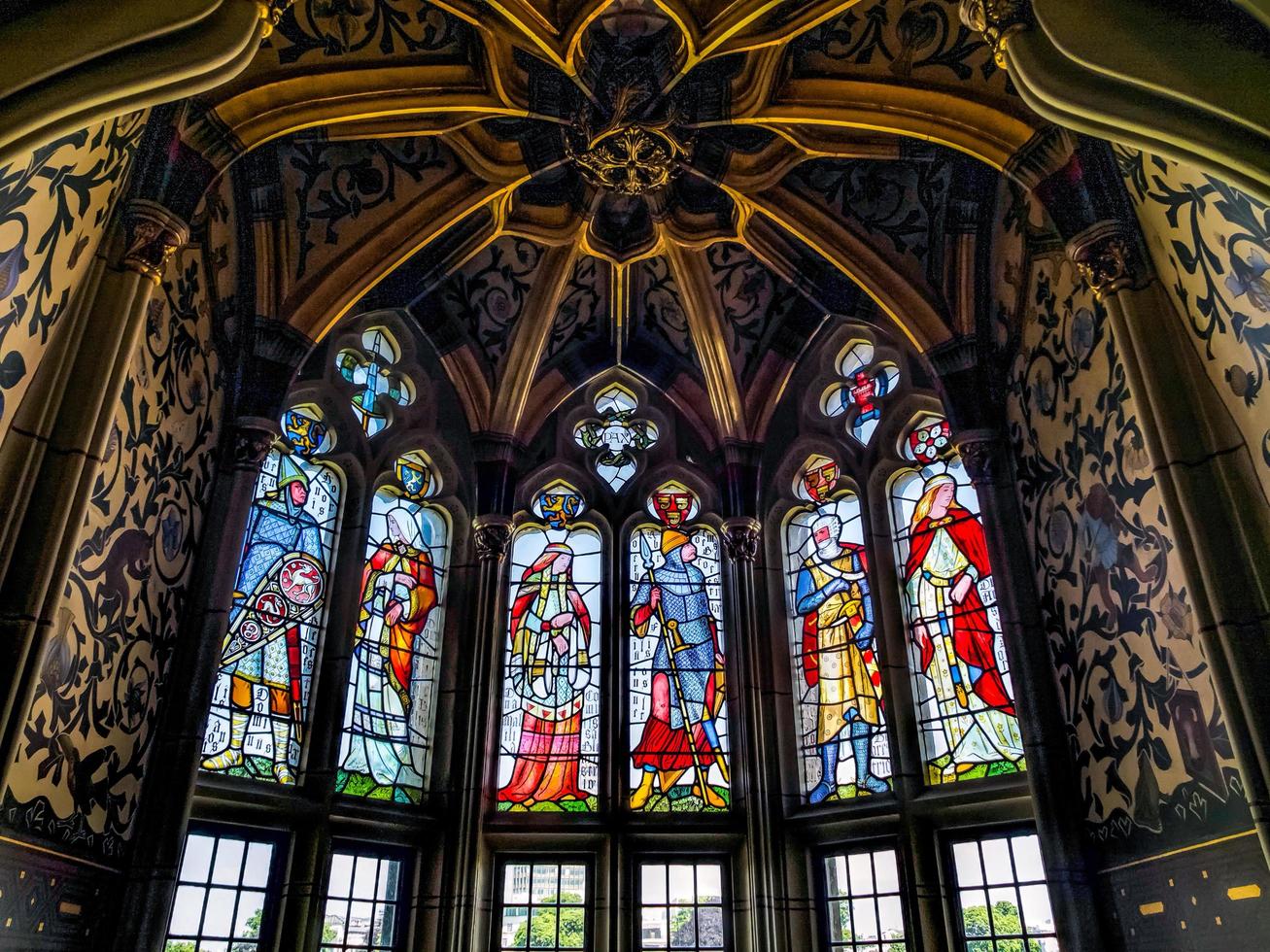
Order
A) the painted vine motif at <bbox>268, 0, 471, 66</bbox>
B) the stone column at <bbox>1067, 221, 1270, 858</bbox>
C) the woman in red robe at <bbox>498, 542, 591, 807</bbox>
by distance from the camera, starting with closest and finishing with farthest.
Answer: the stone column at <bbox>1067, 221, 1270, 858</bbox> < the painted vine motif at <bbox>268, 0, 471, 66</bbox> < the woman in red robe at <bbox>498, 542, 591, 807</bbox>

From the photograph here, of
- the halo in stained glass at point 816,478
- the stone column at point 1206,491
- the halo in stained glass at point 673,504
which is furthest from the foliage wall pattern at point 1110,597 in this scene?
the halo in stained glass at point 673,504

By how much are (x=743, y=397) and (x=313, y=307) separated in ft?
14.6

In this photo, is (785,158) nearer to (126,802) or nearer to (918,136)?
(918,136)

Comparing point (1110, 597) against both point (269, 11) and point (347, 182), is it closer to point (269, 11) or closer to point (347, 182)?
point (269, 11)

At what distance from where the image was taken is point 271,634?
862cm

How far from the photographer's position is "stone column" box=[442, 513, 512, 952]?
27.6 feet

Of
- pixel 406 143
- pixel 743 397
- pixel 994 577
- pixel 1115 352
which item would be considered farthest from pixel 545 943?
pixel 406 143

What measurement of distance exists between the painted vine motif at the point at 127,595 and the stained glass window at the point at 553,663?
3391mm

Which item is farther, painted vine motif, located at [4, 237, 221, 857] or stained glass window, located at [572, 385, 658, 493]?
stained glass window, located at [572, 385, 658, 493]

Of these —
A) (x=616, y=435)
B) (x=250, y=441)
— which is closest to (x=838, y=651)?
(x=616, y=435)

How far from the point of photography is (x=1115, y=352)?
6680 millimetres

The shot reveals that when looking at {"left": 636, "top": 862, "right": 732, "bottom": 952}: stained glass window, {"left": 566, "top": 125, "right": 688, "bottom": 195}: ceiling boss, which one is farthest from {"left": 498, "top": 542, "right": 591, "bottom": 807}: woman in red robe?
{"left": 566, "top": 125, "right": 688, "bottom": 195}: ceiling boss

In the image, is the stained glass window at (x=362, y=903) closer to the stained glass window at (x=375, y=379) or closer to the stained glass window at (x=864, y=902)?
the stained glass window at (x=864, y=902)

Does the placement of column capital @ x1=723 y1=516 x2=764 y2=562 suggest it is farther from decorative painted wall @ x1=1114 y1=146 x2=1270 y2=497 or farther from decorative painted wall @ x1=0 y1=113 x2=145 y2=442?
decorative painted wall @ x1=0 y1=113 x2=145 y2=442
